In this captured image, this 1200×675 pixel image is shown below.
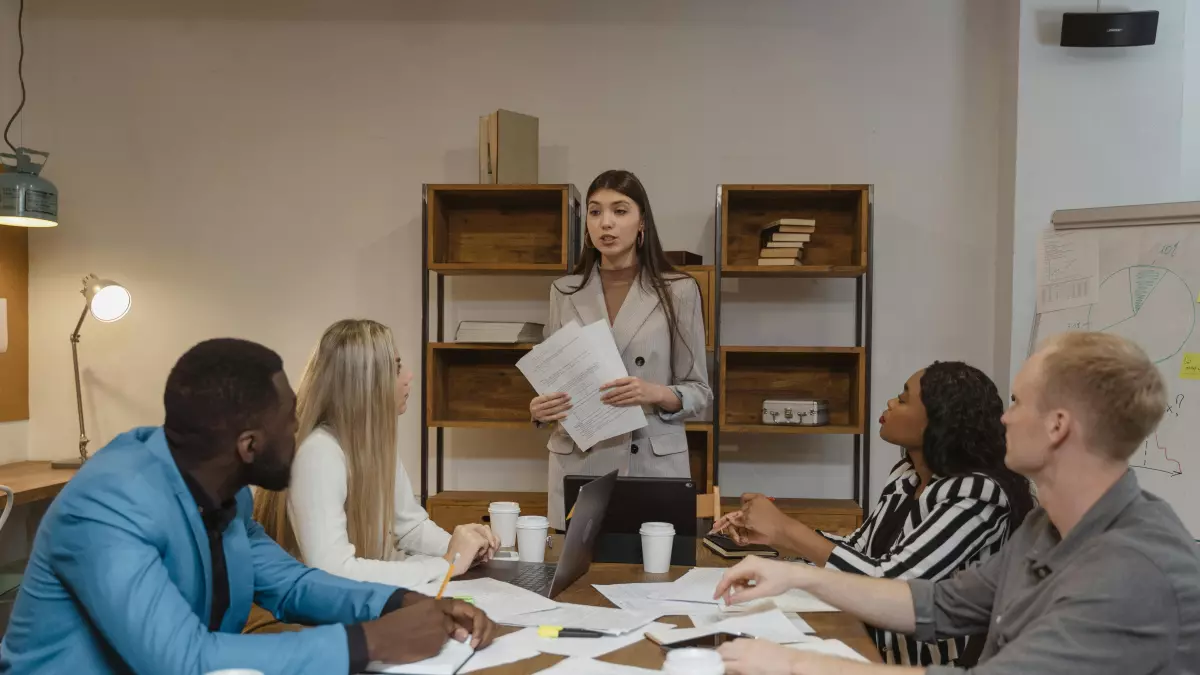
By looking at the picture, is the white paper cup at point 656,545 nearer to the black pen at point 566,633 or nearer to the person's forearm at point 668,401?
the black pen at point 566,633

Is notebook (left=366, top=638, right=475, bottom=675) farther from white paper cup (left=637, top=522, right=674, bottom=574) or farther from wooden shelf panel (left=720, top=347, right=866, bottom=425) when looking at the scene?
wooden shelf panel (left=720, top=347, right=866, bottom=425)

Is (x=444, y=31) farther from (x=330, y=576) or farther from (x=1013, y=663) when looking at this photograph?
(x=1013, y=663)

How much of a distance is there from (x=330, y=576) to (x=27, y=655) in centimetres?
47

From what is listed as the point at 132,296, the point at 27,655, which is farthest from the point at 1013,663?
the point at 132,296

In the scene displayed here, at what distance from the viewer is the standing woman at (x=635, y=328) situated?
8.50 feet

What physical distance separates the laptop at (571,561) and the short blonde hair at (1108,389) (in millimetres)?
811

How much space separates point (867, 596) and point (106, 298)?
3.38 meters

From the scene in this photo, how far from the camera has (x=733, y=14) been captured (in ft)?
12.9

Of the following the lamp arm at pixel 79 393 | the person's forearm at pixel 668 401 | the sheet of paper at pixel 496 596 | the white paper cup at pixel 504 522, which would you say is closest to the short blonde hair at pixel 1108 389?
the sheet of paper at pixel 496 596

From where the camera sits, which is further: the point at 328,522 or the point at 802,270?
the point at 802,270

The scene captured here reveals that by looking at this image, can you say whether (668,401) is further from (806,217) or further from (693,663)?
(806,217)

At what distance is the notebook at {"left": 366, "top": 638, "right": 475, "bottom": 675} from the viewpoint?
1263 millimetres

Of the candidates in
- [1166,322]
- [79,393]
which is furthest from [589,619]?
[79,393]

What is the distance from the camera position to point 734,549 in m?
2.04
